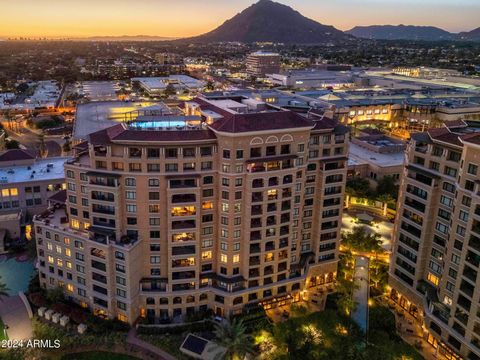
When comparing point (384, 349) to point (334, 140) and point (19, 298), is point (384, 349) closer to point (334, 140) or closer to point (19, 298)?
point (334, 140)

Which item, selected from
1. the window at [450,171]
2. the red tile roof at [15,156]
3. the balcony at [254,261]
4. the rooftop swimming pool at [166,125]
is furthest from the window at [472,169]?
the red tile roof at [15,156]

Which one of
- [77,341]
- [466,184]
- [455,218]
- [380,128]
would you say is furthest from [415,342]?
[380,128]

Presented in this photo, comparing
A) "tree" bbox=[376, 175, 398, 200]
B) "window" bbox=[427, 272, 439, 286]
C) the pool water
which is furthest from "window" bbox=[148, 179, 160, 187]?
"tree" bbox=[376, 175, 398, 200]

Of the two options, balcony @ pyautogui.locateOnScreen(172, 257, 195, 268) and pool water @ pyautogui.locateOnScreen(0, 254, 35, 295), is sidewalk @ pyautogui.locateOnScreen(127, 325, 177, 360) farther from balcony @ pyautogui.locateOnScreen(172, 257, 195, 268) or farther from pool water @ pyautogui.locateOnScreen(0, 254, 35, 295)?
pool water @ pyautogui.locateOnScreen(0, 254, 35, 295)

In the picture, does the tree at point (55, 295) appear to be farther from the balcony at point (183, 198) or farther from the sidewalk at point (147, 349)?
the balcony at point (183, 198)

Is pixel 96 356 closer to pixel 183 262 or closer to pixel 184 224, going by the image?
pixel 183 262

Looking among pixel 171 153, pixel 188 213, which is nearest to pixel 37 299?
pixel 188 213
